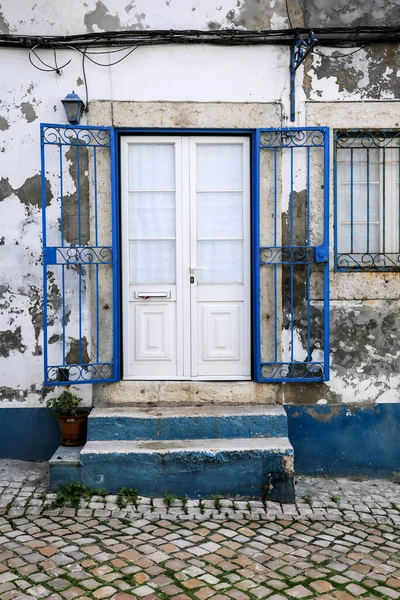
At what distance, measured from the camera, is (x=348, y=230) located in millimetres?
5742

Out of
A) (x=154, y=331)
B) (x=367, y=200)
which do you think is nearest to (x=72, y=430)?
(x=154, y=331)

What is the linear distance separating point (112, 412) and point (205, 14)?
11.2ft

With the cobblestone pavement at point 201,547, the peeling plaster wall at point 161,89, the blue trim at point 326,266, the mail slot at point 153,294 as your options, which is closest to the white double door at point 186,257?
the mail slot at point 153,294

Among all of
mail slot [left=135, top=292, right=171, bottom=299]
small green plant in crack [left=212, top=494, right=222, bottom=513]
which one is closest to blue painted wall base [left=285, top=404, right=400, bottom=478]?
small green plant in crack [left=212, top=494, right=222, bottom=513]

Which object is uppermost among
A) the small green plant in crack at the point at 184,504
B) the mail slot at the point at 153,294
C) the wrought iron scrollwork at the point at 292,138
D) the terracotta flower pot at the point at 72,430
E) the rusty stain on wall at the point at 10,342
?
the wrought iron scrollwork at the point at 292,138

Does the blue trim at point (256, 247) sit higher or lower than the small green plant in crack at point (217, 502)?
higher

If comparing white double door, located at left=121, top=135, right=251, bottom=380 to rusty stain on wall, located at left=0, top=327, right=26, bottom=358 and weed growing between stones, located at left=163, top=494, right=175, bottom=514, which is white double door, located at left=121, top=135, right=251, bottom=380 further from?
weed growing between stones, located at left=163, top=494, right=175, bottom=514

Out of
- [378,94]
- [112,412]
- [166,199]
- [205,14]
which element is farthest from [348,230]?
[112,412]

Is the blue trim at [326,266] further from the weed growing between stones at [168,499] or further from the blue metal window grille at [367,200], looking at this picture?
the weed growing between stones at [168,499]

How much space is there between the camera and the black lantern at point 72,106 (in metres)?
5.34

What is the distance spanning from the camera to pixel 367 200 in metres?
5.70

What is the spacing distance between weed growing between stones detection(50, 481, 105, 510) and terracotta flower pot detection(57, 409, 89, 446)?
1.47ft

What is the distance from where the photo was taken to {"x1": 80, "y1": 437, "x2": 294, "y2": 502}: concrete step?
16.2 feet

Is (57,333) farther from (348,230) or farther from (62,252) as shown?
(348,230)
